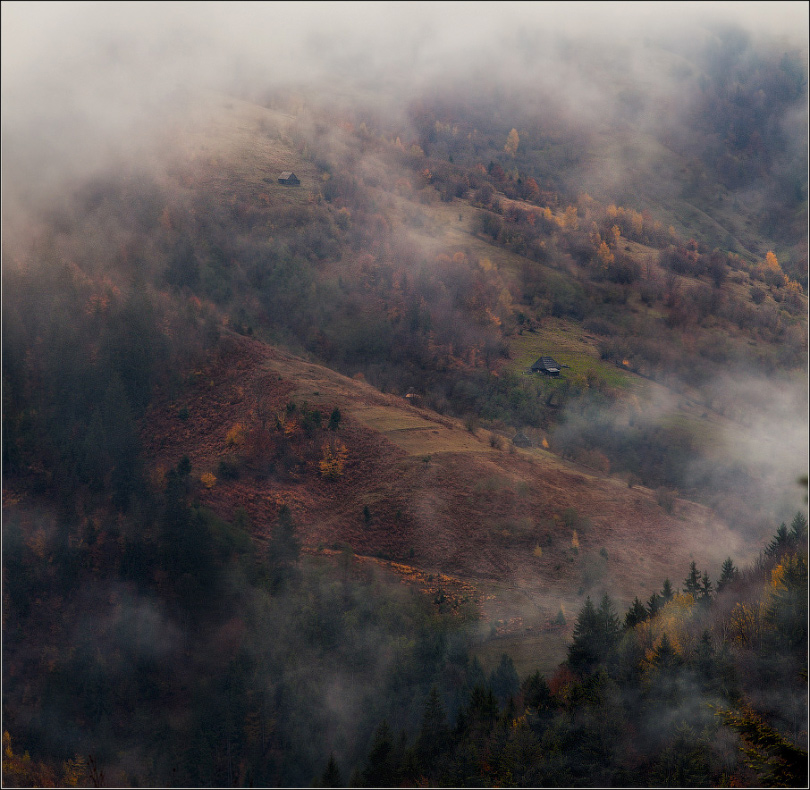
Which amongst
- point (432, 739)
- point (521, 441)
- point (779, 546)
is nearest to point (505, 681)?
point (432, 739)

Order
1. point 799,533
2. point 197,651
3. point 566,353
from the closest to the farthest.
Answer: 1. point 197,651
2. point 799,533
3. point 566,353

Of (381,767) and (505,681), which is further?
(505,681)

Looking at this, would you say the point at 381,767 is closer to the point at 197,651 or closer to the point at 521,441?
the point at 197,651

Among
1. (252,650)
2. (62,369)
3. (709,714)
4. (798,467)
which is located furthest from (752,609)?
(62,369)

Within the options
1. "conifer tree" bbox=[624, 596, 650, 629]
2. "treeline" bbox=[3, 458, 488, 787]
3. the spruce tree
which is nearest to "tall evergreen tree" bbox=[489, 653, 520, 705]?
"treeline" bbox=[3, 458, 488, 787]

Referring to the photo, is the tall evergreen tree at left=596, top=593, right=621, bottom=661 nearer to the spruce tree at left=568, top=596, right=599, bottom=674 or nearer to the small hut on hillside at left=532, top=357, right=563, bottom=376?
the spruce tree at left=568, top=596, right=599, bottom=674

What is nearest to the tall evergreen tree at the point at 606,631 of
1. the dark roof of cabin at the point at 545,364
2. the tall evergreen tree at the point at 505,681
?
the tall evergreen tree at the point at 505,681

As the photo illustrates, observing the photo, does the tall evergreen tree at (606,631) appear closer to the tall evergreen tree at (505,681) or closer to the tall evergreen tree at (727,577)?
the tall evergreen tree at (505,681)
